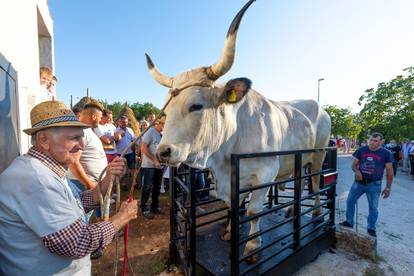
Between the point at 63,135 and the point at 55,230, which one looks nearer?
the point at 55,230

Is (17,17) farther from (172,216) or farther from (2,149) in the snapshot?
(172,216)

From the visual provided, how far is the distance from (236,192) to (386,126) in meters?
20.2

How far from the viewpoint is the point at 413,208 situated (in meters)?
6.21

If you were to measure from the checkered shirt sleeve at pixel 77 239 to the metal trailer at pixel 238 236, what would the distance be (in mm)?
1124

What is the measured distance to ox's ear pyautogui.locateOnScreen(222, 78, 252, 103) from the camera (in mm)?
2455

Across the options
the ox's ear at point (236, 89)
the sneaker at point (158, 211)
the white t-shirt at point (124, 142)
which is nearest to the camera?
the ox's ear at point (236, 89)

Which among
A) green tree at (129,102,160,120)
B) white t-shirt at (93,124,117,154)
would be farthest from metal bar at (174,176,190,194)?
green tree at (129,102,160,120)

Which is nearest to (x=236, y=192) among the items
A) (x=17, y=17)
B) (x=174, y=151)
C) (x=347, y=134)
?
(x=174, y=151)

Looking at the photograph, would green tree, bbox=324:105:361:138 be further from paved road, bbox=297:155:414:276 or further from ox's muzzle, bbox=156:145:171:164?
ox's muzzle, bbox=156:145:171:164

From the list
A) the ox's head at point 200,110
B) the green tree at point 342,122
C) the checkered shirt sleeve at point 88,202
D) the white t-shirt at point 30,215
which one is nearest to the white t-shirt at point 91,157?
the checkered shirt sleeve at point 88,202

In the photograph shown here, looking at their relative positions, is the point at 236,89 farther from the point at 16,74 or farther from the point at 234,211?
the point at 16,74

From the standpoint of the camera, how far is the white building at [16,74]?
168cm

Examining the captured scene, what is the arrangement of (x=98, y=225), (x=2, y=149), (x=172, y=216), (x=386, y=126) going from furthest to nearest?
(x=386, y=126)
(x=172, y=216)
(x=2, y=149)
(x=98, y=225)

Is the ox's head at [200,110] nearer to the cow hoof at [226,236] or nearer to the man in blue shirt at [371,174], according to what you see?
the cow hoof at [226,236]
